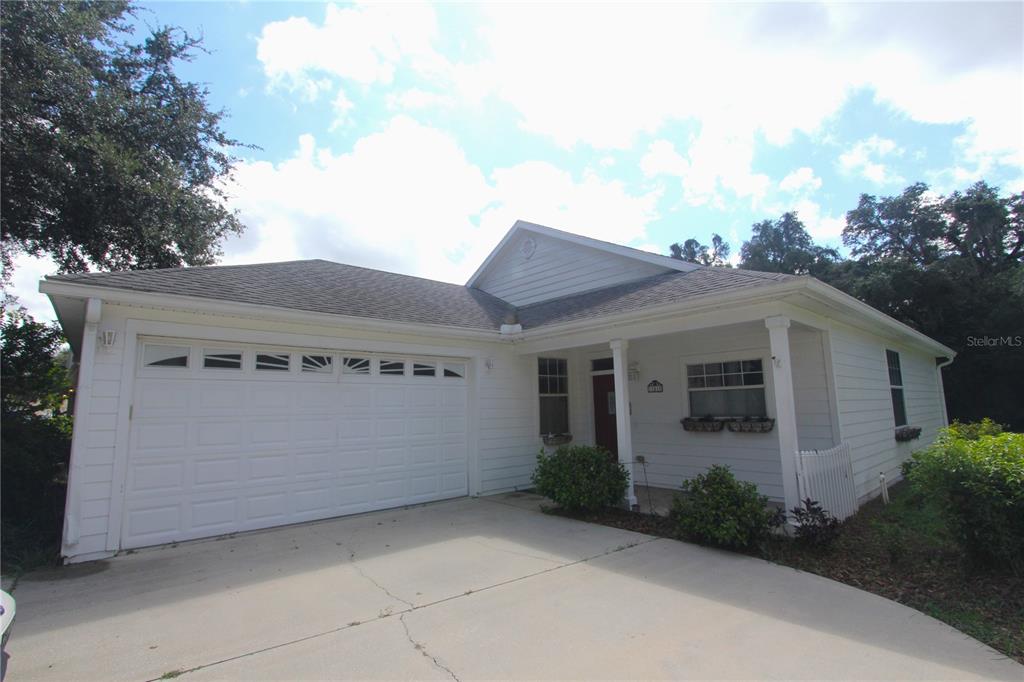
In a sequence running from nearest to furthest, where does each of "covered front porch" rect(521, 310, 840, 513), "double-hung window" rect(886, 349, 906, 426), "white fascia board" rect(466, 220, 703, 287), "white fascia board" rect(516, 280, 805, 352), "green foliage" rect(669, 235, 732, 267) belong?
1. "white fascia board" rect(516, 280, 805, 352)
2. "covered front porch" rect(521, 310, 840, 513)
3. "white fascia board" rect(466, 220, 703, 287)
4. "double-hung window" rect(886, 349, 906, 426)
5. "green foliage" rect(669, 235, 732, 267)

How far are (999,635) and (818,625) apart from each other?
116cm

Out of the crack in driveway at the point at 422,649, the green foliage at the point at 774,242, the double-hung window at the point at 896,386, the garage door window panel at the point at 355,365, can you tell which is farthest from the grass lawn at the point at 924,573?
the green foliage at the point at 774,242

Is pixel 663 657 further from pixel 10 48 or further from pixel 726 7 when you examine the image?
pixel 10 48

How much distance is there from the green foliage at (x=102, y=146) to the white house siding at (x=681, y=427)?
10.4m

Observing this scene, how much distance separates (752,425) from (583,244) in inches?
204

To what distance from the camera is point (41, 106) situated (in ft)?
29.6

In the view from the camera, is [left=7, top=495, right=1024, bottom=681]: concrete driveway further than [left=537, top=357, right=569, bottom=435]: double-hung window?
No

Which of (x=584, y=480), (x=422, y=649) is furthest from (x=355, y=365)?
(x=422, y=649)

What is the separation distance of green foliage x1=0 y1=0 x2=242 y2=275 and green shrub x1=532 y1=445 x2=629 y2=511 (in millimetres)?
9559

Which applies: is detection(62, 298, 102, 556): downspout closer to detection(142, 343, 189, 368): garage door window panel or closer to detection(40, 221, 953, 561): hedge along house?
detection(40, 221, 953, 561): hedge along house

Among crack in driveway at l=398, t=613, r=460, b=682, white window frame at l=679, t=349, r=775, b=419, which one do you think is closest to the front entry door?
white window frame at l=679, t=349, r=775, b=419

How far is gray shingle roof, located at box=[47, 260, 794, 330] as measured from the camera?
627 centimetres

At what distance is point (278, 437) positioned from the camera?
6.66 meters

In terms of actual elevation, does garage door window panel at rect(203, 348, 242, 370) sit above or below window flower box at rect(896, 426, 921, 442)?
above
